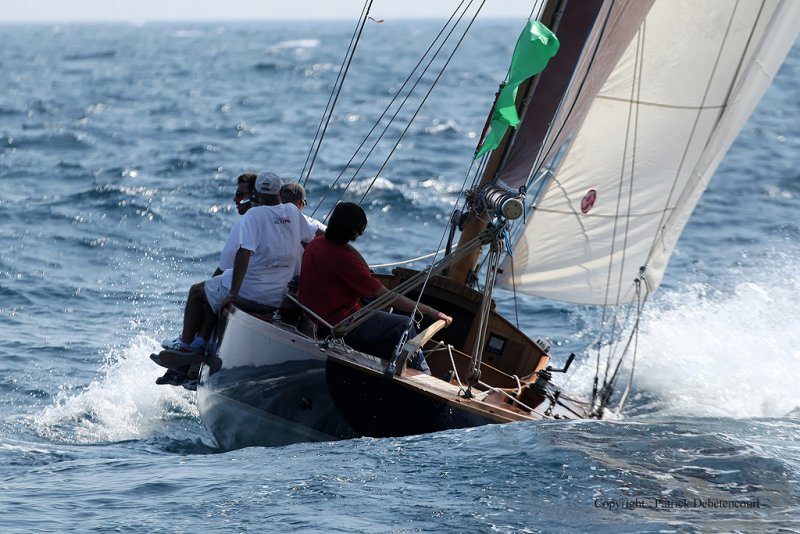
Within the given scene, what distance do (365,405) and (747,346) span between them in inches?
196

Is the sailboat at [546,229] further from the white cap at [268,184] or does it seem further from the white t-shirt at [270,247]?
the white cap at [268,184]

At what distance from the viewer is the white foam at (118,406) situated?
7.21m

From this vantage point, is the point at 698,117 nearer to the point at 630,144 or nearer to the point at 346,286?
the point at 630,144

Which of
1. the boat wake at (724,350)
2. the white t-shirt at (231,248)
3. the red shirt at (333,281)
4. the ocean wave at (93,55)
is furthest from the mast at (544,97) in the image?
the ocean wave at (93,55)

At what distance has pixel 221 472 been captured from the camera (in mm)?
5762

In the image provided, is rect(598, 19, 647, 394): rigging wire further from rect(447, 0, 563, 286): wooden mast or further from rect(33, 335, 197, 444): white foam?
rect(33, 335, 197, 444): white foam

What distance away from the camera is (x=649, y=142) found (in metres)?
8.24

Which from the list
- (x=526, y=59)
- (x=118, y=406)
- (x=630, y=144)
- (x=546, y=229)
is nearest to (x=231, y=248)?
(x=118, y=406)

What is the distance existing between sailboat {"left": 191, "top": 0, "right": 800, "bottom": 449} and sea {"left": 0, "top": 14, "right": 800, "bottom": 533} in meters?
0.24

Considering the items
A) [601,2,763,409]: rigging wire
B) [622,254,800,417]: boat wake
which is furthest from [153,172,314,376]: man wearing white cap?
[622,254,800,417]: boat wake

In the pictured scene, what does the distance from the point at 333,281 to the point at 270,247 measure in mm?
535

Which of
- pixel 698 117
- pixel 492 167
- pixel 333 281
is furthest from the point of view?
pixel 698 117

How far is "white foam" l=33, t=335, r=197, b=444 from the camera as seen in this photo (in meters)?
7.21

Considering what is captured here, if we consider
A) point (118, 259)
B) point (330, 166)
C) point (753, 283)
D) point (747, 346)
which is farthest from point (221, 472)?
point (330, 166)
